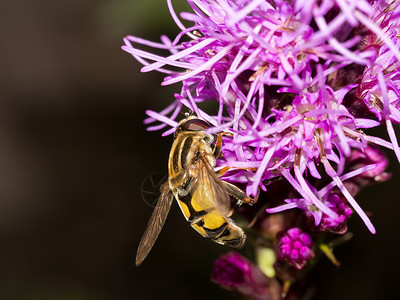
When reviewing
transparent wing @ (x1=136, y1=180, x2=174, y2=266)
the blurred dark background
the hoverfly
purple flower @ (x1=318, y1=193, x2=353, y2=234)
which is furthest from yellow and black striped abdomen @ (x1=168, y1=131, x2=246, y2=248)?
the blurred dark background

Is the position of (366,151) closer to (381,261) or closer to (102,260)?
(381,261)

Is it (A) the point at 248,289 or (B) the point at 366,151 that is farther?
(A) the point at 248,289

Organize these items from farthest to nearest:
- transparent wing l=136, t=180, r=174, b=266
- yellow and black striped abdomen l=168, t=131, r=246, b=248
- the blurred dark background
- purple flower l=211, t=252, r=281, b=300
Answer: the blurred dark background
purple flower l=211, t=252, r=281, b=300
transparent wing l=136, t=180, r=174, b=266
yellow and black striped abdomen l=168, t=131, r=246, b=248

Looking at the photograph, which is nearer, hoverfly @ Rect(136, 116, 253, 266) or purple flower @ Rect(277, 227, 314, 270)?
hoverfly @ Rect(136, 116, 253, 266)

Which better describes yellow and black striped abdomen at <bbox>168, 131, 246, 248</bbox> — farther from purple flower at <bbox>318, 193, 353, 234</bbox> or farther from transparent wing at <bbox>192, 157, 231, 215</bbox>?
purple flower at <bbox>318, 193, 353, 234</bbox>

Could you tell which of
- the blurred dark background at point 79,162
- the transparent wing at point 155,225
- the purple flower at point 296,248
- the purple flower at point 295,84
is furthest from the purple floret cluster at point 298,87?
the blurred dark background at point 79,162

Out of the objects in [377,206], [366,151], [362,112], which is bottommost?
[377,206]

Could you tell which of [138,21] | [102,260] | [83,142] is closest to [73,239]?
[102,260]

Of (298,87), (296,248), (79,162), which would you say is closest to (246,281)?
(296,248)
